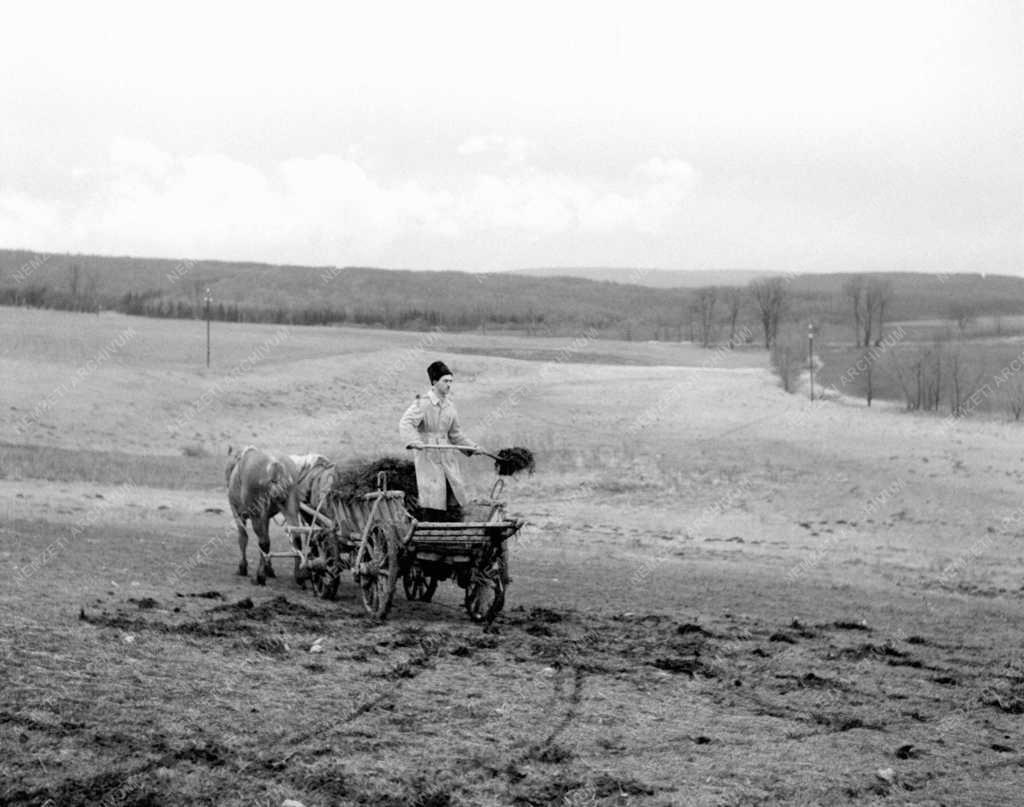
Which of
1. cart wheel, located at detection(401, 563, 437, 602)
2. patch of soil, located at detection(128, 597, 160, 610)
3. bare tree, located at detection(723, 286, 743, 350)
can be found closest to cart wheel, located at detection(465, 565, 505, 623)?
cart wheel, located at detection(401, 563, 437, 602)

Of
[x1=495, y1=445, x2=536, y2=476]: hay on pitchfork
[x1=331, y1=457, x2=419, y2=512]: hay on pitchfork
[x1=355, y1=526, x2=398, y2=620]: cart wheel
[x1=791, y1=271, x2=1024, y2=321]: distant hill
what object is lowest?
[x1=355, y1=526, x2=398, y2=620]: cart wheel

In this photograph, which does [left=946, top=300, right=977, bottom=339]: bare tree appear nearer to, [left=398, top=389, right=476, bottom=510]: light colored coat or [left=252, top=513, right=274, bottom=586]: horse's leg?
[left=252, top=513, right=274, bottom=586]: horse's leg

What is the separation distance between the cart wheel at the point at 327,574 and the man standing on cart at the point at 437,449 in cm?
150

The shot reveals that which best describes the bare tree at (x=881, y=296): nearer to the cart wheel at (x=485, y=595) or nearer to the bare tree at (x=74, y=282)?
the bare tree at (x=74, y=282)

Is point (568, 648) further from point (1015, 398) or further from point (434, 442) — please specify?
point (1015, 398)

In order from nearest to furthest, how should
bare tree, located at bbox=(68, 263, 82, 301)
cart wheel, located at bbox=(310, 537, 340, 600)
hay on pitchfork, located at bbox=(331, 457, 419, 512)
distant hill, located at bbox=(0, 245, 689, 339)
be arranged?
hay on pitchfork, located at bbox=(331, 457, 419, 512) < cart wheel, located at bbox=(310, 537, 340, 600) < bare tree, located at bbox=(68, 263, 82, 301) < distant hill, located at bbox=(0, 245, 689, 339)

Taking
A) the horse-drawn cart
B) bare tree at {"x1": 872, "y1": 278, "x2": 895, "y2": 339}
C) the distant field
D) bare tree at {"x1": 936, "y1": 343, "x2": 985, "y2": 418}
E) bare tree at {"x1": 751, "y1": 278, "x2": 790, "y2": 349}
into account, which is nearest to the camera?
the horse-drawn cart

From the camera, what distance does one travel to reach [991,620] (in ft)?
48.0

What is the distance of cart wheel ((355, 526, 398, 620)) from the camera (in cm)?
1229

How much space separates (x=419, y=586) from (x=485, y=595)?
1815mm

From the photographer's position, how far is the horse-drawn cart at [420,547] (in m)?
12.1

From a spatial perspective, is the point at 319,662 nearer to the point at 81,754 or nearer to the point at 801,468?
the point at 81,754

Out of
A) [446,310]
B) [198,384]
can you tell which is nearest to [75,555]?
[198,384]

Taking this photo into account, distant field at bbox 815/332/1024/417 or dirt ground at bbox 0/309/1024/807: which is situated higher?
distant field at bbox 815/332/1024/417
